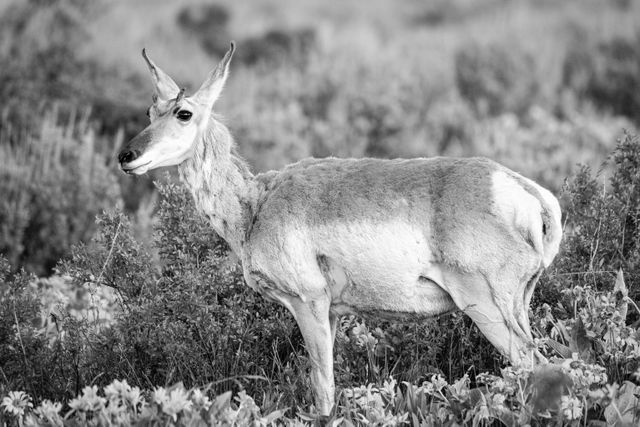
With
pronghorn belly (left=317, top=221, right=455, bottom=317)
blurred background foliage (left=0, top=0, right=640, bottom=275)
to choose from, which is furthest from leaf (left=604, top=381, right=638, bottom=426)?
blurred background foliage (left=0, top=0, right=640, bottom=275)

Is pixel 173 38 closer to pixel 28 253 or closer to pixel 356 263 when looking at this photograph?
pixel 28 253

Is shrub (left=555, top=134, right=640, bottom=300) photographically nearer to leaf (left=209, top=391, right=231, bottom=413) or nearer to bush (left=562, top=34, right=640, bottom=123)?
leaf (left=209, top=391, right=231, bottom=413)

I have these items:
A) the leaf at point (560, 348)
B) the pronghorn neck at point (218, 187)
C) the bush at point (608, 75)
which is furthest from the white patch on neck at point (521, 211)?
the bush at point (608, 75)


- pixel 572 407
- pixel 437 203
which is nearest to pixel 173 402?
pixel 437 203

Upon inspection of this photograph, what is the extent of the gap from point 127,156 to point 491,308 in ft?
7.11

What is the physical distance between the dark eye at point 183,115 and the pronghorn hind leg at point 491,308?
176 centimetres

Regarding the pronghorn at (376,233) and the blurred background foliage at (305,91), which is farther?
the blurred background foliage at (305,91)

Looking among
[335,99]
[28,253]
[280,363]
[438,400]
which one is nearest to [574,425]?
[438,400]

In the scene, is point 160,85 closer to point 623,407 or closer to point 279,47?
point 623,407

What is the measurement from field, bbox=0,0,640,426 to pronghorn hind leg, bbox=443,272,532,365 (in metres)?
0.14

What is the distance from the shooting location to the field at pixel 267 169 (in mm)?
Result: 4727

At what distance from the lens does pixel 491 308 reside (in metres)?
4.65

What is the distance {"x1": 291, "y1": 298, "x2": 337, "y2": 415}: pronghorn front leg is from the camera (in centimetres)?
489

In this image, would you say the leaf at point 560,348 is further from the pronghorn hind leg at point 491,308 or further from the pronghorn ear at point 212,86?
the pronghorn ear at point 212,86
